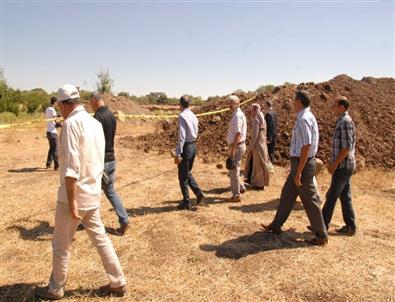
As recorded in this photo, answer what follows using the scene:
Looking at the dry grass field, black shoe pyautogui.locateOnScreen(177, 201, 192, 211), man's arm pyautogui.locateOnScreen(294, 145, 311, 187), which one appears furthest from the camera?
black shoe pyautogui.locateOnScreen(177, 201, 192, 211)

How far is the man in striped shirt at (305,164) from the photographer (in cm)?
487

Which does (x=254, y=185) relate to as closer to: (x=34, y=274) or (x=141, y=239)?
(x=141, y=239)

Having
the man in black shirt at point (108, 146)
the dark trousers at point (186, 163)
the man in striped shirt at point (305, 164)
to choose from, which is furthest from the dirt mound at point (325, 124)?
the man in black shirt at point (108, 146)

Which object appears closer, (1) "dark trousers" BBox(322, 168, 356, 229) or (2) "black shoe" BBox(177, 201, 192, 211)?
(1) "dark trousers" BBox(322, 168, 356, 229)

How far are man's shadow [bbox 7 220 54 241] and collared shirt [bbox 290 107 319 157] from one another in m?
3.86

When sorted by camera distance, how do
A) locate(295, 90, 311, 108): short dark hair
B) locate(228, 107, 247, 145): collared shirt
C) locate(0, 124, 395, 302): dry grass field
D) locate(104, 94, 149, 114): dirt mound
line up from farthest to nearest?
1. locate(104, 94, 149, 114): dirt mound
2. locate(228, 107, 247, 145): collared shirt
3. locate(295, 90, 311, 108): short dark hair
4. locate(0, 124, 395, 302): dry grass field

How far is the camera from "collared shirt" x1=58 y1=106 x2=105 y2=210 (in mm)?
3336

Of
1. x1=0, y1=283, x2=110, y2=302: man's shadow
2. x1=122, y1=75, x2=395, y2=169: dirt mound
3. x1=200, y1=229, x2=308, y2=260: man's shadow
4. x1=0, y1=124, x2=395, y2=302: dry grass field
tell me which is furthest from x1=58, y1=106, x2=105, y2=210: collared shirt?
x1=122, y1=75, x2=395, y2=169: dirt mound

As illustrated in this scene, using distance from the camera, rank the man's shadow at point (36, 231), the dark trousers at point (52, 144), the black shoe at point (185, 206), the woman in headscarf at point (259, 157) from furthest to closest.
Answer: the dark trousers at point (52, 144)
the woman in headscarf at point (259, 157)
the black shoe at point (185, 206)
the man's shadow at point (36, 231)

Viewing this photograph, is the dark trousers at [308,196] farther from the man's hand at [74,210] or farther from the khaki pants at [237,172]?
the man's hand at [74,210]

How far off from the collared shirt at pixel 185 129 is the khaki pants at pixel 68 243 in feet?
8.73

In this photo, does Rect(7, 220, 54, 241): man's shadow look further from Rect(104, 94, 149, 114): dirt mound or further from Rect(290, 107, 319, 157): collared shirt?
Rect(104, 94, 149, 114): dirt mound

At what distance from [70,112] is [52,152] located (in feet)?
24.0

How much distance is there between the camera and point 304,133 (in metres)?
4.85
